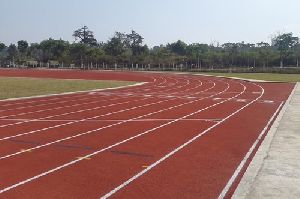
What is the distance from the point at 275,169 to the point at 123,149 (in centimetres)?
359

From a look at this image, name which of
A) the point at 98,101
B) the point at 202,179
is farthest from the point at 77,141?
the point at 98,101

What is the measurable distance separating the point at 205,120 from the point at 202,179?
773 cm

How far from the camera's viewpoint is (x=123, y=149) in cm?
1027

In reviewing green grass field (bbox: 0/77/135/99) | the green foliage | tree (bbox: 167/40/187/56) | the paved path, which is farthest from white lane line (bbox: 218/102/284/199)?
tree (bbox: 167/40/187/56)

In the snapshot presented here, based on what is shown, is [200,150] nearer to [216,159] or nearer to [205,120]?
[216,159]

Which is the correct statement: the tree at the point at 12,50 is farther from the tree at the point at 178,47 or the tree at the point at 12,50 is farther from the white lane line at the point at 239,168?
the white lane line at the point at 239,168

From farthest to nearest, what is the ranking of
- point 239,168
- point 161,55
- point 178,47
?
point 178,47, point 161,55, point 239,168

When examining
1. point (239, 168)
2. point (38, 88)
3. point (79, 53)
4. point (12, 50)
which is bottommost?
point (239, 168)

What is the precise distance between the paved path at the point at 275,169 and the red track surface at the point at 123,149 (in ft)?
1.16

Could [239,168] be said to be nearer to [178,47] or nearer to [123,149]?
[123,149]

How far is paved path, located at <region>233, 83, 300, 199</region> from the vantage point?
22.1 ft

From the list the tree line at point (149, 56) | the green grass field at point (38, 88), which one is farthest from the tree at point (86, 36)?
the green grass field at point (38, 88)

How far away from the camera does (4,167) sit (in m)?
8.54

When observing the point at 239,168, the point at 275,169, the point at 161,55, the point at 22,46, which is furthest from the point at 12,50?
the point at 275,169
